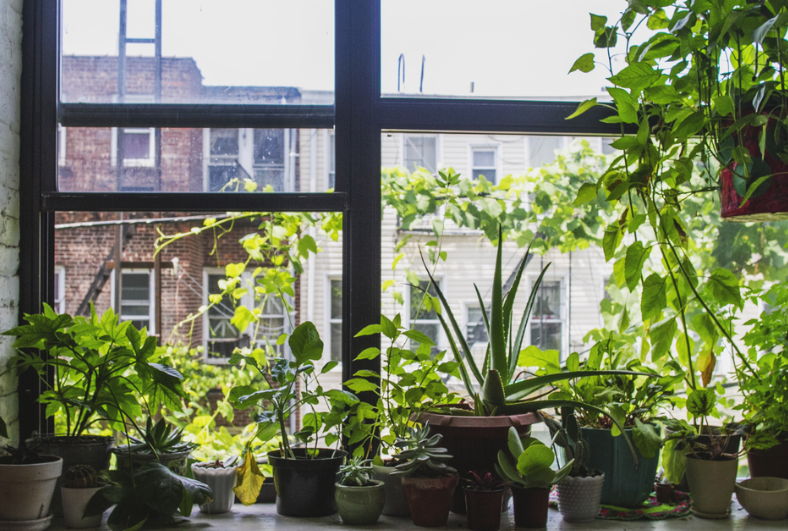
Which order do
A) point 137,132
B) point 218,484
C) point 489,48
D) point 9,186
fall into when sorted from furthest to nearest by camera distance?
point 489,48
point 137,132
point 9,186
point 218,484

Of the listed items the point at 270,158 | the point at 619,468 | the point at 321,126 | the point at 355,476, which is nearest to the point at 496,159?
the point at 321,126

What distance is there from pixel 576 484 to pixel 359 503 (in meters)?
0.51

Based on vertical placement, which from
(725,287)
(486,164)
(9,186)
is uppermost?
(486,164)

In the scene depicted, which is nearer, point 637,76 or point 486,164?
point 637,76

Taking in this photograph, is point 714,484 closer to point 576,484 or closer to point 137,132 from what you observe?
point 576,484

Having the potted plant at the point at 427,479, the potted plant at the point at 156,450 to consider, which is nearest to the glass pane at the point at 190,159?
the potted plant at the point at 156,450

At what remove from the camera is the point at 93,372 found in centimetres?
147

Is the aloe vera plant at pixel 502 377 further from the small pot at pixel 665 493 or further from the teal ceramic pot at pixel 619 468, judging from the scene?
the small pot at pixel 665 493

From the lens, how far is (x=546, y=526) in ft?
4.58

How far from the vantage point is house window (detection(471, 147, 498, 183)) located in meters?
2.07

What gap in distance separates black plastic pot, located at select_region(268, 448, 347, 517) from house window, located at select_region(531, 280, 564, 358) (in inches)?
37.4

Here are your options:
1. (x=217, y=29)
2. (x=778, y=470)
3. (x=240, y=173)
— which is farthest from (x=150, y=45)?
(x=778, y=470)

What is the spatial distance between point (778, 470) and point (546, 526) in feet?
2.17

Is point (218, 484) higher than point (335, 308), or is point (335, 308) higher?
point (335, 308)
